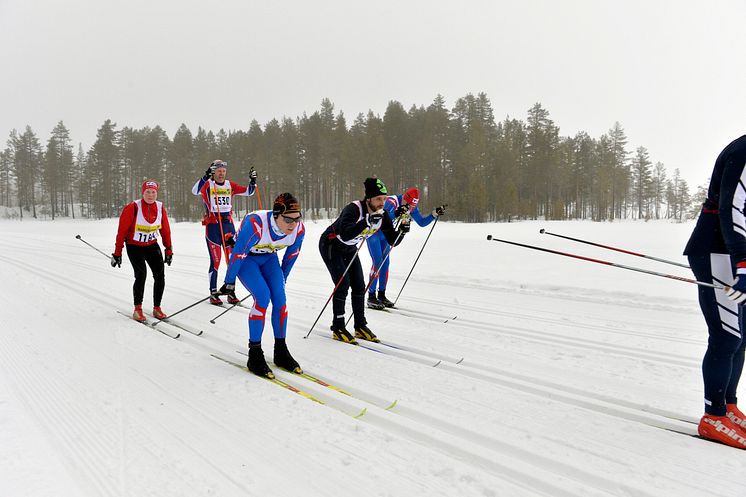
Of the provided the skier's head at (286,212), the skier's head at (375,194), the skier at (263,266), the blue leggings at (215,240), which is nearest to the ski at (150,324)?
the blue leggings at (215,240)

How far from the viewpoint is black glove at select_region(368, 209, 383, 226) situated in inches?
192

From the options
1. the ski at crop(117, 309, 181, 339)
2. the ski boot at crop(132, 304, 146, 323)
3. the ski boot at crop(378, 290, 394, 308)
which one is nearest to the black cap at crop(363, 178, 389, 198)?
the ski boot at crop(378, 290, 394, 308)

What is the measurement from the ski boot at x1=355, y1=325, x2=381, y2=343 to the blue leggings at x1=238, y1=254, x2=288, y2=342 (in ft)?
4.20

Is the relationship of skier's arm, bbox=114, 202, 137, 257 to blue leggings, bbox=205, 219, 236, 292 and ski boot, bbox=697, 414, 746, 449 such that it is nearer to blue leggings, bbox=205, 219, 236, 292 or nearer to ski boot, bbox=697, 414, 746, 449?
blue leggings, bbox=205, 219, 236, 292

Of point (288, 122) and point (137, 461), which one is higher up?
point (288, 122)

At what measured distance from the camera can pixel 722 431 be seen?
2.88 metres

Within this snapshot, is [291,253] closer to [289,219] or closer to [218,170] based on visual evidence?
[289,219]

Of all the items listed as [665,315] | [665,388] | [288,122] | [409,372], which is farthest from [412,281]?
[288,122]

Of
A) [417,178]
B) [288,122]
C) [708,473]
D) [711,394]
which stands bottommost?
[708,473]

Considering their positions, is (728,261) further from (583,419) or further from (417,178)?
(417,178)

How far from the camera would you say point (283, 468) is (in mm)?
2617

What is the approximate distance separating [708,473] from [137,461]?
140 inches

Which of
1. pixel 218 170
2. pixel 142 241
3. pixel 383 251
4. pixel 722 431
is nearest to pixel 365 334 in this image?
pixel 383 251

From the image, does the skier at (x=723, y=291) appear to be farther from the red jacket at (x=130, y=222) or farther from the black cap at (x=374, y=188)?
the red jacket at (x=130, y=222)
